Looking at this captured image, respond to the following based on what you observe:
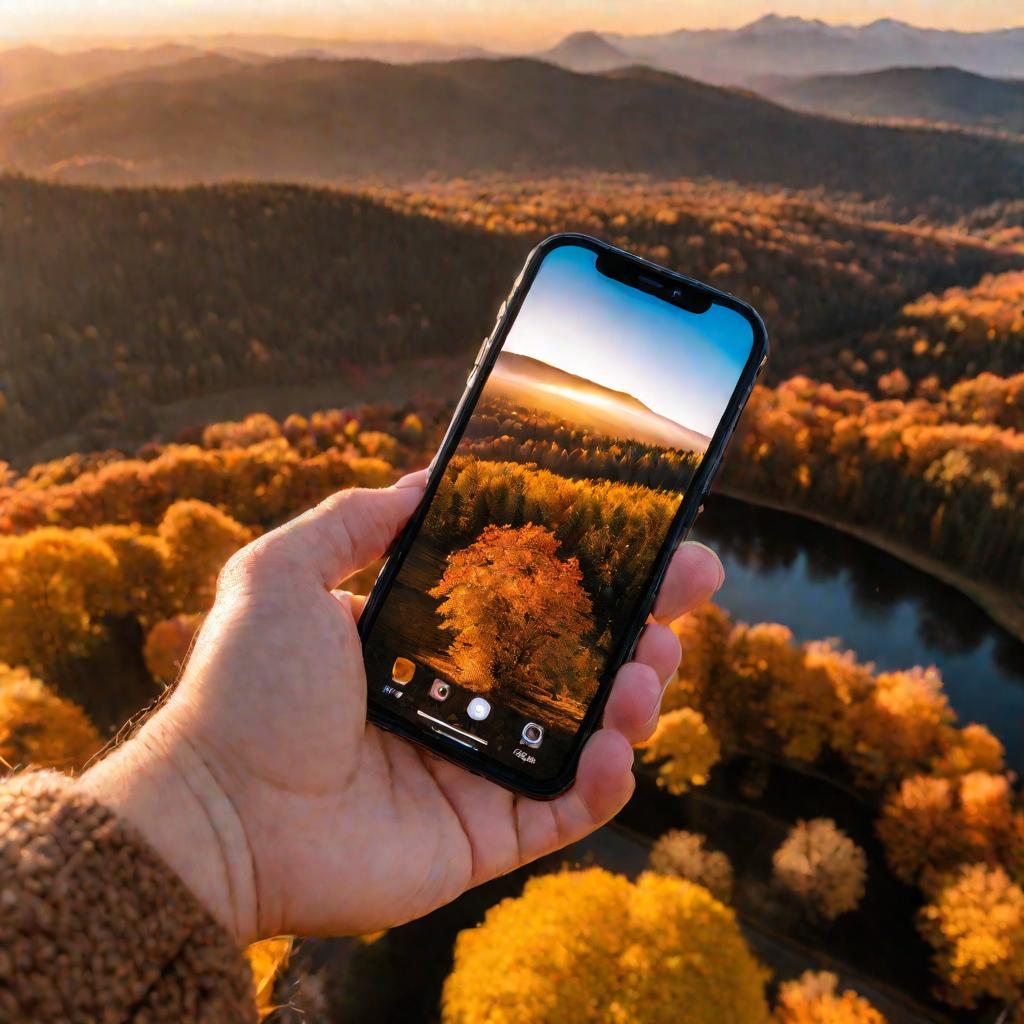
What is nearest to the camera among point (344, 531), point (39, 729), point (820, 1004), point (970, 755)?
point (344, 531)

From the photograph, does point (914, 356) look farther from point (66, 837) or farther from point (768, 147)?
point (768, 147)

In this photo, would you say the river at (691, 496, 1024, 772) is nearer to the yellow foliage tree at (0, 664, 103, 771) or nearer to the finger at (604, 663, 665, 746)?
the yellow foliage tree at (0, 664, 103, 771)

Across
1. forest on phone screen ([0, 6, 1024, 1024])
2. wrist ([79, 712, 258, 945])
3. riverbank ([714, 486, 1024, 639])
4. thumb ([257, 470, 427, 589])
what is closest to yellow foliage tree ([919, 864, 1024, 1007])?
forest on phone screen ([0, 6, 1024, 1024])

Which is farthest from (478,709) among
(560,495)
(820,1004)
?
(820,1004)

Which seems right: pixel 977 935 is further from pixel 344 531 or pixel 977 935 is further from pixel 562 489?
pixel 344 531

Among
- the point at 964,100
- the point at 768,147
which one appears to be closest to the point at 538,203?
the point at 768,147

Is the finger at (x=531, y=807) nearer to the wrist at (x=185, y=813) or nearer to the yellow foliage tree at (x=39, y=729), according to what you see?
the wrist at (x=185, y=813)
